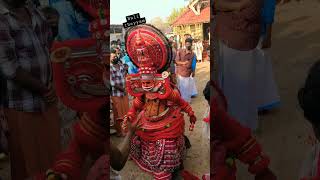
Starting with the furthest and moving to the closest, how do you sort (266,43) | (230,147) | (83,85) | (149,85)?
(149,85), (83,85), (230,147), (266,43)

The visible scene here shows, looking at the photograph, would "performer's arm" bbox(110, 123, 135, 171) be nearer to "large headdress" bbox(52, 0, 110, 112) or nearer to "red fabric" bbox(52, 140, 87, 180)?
"red fabric" bbox(52, 140, 87, 180)

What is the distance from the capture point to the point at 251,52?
1.63m

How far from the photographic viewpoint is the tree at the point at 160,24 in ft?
5.98

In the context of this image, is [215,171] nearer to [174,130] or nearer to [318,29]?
[174,130]

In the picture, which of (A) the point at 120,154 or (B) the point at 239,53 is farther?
(A) the point at 120,154

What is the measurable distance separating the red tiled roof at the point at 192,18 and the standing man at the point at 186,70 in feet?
0.30

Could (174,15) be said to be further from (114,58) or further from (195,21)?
(114,58)

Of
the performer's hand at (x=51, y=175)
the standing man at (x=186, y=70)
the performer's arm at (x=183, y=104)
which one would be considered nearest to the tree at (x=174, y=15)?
the standing man at (x=186, y=70)

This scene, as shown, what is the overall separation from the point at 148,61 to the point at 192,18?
341mm

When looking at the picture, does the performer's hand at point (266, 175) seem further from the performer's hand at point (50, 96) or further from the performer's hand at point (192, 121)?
the performer's hand at point (50, 96)

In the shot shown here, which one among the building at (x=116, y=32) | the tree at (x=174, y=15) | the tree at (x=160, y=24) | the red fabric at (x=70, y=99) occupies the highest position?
the tree at (x=174, y=15)

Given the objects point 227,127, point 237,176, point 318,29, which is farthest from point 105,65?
point 318,29

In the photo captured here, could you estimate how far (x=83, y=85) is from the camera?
1.84m

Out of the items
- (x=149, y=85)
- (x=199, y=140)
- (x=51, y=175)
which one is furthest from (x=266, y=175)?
(x=51, y=175)
